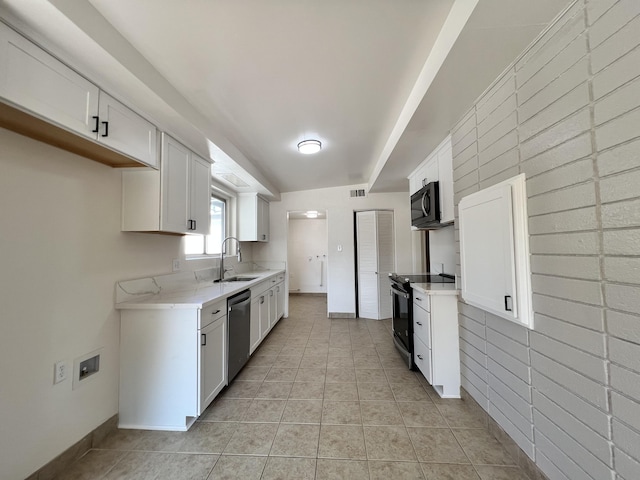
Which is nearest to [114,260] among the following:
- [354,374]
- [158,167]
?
[158,167]

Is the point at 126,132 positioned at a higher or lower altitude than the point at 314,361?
higher

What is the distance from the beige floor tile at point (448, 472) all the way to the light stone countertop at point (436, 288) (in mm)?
1165

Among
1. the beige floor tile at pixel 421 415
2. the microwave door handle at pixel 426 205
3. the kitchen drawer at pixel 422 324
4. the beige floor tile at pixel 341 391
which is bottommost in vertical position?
the beige floor tile at pixel 421 415

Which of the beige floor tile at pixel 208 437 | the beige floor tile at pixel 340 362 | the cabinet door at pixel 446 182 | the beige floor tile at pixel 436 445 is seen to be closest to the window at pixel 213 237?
the beige floor tile at pixel 208 437

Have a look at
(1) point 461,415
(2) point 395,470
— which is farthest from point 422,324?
(2) point 395,470

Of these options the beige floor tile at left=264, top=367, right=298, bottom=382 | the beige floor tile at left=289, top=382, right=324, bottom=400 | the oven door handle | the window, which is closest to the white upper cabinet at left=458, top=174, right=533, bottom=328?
the oven door handle

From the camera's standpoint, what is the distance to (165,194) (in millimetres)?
1992

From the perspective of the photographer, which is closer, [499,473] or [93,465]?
[499,473]

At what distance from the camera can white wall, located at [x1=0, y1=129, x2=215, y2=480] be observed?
1.26 metres

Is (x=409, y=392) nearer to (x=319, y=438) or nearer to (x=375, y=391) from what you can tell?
(x=375, y=391)

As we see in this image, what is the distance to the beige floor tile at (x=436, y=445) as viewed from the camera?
154 cm

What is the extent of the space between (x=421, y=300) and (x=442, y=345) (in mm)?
418

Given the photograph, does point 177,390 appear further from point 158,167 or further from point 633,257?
point 633,257

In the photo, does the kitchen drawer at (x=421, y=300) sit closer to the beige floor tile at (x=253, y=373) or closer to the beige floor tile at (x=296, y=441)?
the beige floor tile at (x=296, y=441)
